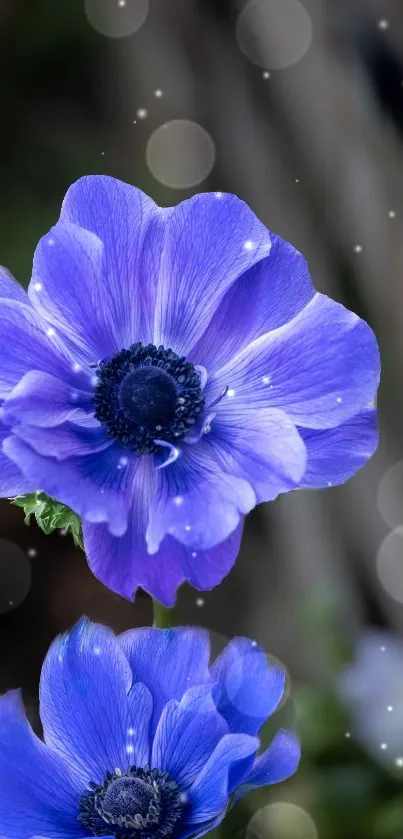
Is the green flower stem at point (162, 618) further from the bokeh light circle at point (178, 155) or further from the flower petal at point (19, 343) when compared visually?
the bokeh light circle at point (178, 155)

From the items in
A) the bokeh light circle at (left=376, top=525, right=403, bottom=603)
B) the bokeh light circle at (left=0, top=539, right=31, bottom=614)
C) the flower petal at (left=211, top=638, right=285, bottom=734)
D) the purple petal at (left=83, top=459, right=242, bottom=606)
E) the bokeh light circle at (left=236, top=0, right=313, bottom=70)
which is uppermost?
the bokeh light circle at (left=236, top=0, right=313, bottom=70)

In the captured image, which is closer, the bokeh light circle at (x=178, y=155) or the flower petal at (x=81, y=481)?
the flower petal at (x=81, y=481)

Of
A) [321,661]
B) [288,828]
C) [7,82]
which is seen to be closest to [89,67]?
[7,82]

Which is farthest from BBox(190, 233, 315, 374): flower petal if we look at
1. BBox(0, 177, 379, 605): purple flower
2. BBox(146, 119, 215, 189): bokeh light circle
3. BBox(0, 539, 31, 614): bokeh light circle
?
BBox(146, 119, 215, 189): bokeh light circle

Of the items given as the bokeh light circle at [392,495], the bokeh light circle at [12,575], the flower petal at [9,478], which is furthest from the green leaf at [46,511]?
the bokeh light circle at [392,495]

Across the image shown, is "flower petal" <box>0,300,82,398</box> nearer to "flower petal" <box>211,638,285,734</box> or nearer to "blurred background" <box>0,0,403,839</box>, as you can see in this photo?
"flower petal" <box>211,638,285,734</box>

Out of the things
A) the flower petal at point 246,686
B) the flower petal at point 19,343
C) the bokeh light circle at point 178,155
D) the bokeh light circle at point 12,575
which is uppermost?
the bokeh light circle at point 178,155
